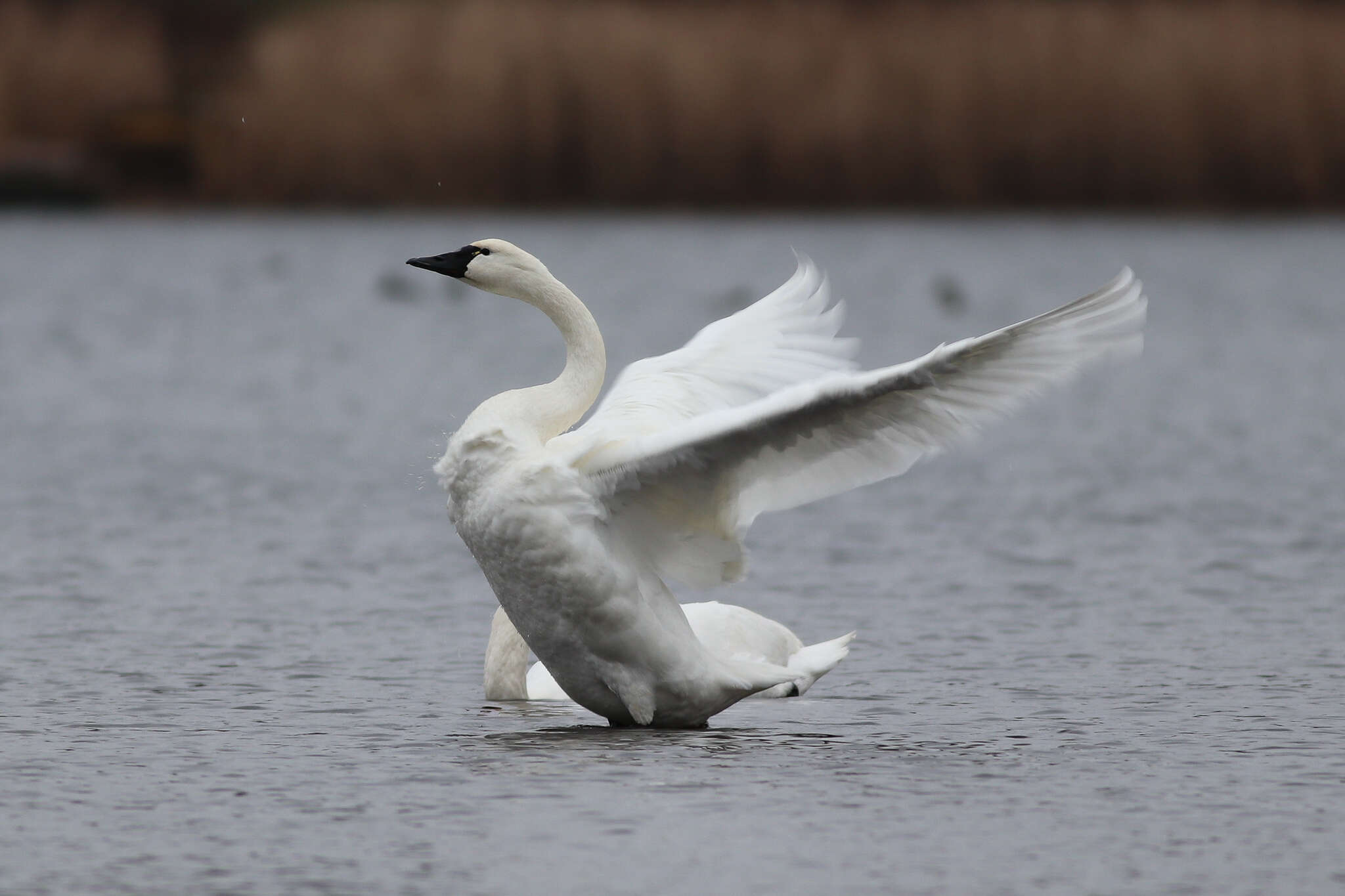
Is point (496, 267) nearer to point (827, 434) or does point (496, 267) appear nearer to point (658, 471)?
point (658, 471)

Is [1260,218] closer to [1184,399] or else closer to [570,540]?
[1184,399]

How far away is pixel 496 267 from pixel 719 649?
1658mm

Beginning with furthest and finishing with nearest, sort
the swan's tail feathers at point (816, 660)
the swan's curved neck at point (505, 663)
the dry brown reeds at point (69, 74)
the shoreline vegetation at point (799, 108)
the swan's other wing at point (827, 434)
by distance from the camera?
the dry brown reeds at point (69, 74) → the shoreline vegetation at point (799, 108) → the swan's curved neck at point (505, 663) → the swan's tail feathers at point (816, 660) → the swan's other wing at point (827, 434)

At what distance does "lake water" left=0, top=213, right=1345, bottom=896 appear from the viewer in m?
6.33

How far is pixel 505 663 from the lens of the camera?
8719 mm

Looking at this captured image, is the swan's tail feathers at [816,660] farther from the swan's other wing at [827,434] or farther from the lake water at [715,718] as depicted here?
the swan's other wing at [827,434]

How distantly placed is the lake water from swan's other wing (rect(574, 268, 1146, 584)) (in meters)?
0.80

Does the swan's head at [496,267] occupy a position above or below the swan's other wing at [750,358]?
above

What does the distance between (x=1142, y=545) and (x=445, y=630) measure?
423cm

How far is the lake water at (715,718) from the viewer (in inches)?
249

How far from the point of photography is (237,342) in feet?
84.5

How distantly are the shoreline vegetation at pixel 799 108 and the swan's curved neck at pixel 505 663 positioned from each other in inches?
1027

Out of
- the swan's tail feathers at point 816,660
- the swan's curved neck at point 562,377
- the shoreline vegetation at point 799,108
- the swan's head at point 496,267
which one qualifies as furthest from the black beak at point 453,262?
the shoreline vegetation at point 799,108

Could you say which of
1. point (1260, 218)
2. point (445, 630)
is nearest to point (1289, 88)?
point (1260, 218)
